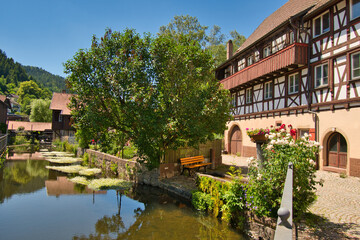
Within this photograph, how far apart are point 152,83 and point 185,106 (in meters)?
2.20

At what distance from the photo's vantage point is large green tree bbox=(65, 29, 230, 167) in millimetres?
10891

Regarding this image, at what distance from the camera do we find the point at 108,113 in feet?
39.2

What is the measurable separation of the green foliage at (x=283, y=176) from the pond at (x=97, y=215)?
133cm

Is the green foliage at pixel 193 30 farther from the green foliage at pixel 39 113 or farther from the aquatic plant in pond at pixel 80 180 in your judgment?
the green foliage at pixel 39 113

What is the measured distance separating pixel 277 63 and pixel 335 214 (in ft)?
37.0

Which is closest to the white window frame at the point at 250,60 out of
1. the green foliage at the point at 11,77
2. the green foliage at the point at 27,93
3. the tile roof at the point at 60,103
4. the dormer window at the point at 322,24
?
the dormer window at the point at 322,24

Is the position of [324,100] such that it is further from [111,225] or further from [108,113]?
[111,225]

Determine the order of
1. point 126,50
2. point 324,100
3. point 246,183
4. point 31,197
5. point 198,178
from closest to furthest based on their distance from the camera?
point 246,183
point 198,178
point 31,197
point 126,50
point 324,100

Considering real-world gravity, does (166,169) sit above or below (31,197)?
above

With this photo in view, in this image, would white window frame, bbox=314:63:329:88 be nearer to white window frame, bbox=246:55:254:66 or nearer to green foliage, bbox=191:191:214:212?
white window frame, bbox=246:55:254:66

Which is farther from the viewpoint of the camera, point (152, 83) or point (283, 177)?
point (152, 83)

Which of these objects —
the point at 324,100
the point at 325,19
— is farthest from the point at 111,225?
the point at 325,19

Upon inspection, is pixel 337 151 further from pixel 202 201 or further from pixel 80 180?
pixel 80 180

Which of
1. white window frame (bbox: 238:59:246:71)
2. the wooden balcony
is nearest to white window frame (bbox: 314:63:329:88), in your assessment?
the wooden balcony
